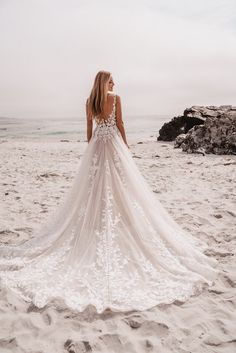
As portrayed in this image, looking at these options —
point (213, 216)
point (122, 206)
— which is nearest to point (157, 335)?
point (122, 206)

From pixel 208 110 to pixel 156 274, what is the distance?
55.4 ft

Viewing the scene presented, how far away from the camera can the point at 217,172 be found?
10781 mm

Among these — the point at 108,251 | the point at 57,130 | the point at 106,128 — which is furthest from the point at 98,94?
the point at 57,130

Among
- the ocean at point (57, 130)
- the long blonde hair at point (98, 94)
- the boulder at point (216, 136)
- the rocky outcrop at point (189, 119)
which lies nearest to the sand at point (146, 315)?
the long blonde hair at point (98, 94)

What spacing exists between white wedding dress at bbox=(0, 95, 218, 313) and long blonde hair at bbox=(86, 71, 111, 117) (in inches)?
7.8

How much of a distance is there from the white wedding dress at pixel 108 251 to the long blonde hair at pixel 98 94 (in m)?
0.20

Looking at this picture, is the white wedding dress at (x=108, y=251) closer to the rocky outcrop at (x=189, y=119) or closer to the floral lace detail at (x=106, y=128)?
the floral lace detail at (x=106, y=128)

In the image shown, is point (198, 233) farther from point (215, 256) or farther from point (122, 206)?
point (122, 206)

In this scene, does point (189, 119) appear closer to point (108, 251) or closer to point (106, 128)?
point (106, 128)

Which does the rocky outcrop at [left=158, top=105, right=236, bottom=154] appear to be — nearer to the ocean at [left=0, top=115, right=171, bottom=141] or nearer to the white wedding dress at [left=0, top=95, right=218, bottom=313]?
the white wedding dress at [left=0, top=95, right=218, bottom=313]

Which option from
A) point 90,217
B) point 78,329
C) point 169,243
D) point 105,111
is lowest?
point 78,329

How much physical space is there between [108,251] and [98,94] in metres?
1.97

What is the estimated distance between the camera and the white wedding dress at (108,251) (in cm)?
372

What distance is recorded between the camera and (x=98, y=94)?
14.3ft
